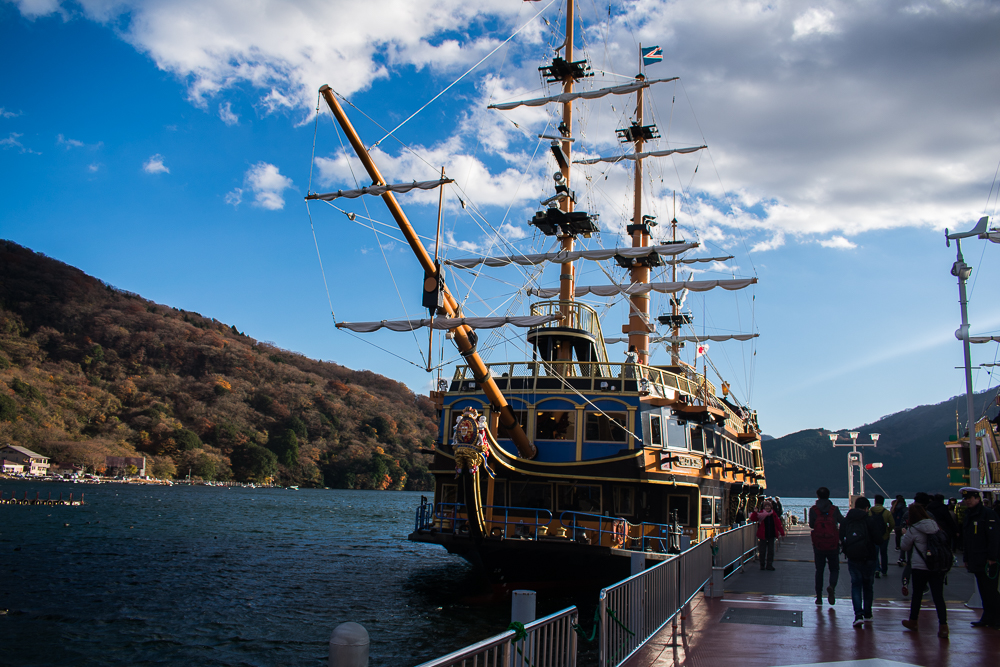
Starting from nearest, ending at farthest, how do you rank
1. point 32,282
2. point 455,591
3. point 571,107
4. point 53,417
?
1. point 455,591
2. point 571,107
3. point 53,417
4. point 32,282

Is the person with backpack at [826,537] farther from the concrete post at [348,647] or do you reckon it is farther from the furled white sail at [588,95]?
the furled white sail at [588,95]

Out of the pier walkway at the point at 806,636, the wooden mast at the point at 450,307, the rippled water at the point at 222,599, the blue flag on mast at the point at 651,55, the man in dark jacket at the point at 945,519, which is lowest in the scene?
the rippled water at the point at 222,599

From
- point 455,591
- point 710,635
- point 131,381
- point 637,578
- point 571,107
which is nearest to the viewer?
point 637,578

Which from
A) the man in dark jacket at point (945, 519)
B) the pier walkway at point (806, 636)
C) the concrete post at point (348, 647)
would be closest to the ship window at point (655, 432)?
the pier walkway at point (806, 636)

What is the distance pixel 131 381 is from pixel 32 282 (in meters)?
44.3

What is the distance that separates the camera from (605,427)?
64.2 feet

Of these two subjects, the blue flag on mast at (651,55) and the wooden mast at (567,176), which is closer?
the wooden mast at (567,176)

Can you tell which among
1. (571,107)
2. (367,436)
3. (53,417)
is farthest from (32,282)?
(571,107)

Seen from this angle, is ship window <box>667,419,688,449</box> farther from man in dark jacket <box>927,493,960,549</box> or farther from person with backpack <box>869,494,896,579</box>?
man in dark jacket <box>927,493,960,549</box>

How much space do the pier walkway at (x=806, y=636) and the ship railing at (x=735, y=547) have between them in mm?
969

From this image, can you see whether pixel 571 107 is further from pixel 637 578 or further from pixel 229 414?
pixel 229 414

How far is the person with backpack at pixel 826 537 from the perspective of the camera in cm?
1149

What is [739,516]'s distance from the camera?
33.7m

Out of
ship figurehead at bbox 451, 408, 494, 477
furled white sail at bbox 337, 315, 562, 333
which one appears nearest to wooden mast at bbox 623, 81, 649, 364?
furled white sail at bbox 337, 315, 562, 333
